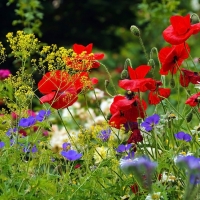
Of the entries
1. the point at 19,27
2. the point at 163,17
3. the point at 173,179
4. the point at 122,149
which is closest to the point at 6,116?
the point at 122,149

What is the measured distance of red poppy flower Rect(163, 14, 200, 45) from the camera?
7.84 feet

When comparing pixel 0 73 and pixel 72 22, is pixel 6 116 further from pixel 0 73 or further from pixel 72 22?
pixel 72 22

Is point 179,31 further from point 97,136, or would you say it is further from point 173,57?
point 97,136

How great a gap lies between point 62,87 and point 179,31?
1.49 ft

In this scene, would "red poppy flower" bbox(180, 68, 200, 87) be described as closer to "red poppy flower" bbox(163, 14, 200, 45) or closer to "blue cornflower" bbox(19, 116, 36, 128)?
"red poppy flower" bbox(163, 14, 200, 45)

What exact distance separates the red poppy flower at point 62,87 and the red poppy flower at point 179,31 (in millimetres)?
325

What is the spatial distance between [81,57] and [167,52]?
34 cm

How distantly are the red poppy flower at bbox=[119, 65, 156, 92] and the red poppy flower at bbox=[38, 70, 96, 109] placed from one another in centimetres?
13

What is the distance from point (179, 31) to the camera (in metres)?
2.41

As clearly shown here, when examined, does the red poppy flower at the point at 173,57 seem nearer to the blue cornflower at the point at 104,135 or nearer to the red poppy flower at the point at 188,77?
the red poppy flower at the point at 188,77

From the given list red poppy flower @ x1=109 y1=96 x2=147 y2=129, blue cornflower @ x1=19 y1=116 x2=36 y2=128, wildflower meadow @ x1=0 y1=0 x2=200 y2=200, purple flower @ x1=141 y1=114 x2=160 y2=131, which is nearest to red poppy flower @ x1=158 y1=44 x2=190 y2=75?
wildflower meadow @ x1=0 y1=0 x2=200 y2=200

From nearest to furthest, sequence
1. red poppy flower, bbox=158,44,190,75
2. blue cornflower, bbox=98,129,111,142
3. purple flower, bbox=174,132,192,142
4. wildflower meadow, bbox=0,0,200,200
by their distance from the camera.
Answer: wildflower meadow, bbox=0,0,200,200
purple flower, bbox=174,132,192,142
blue cornflower, bbox=98,129,111,142
red poppy flower, bbox=158,44,190,75

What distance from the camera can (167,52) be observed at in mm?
2502

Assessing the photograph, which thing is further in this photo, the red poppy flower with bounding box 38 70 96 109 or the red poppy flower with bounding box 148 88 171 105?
the red poppy flower with bounding box 148 88 171 105
